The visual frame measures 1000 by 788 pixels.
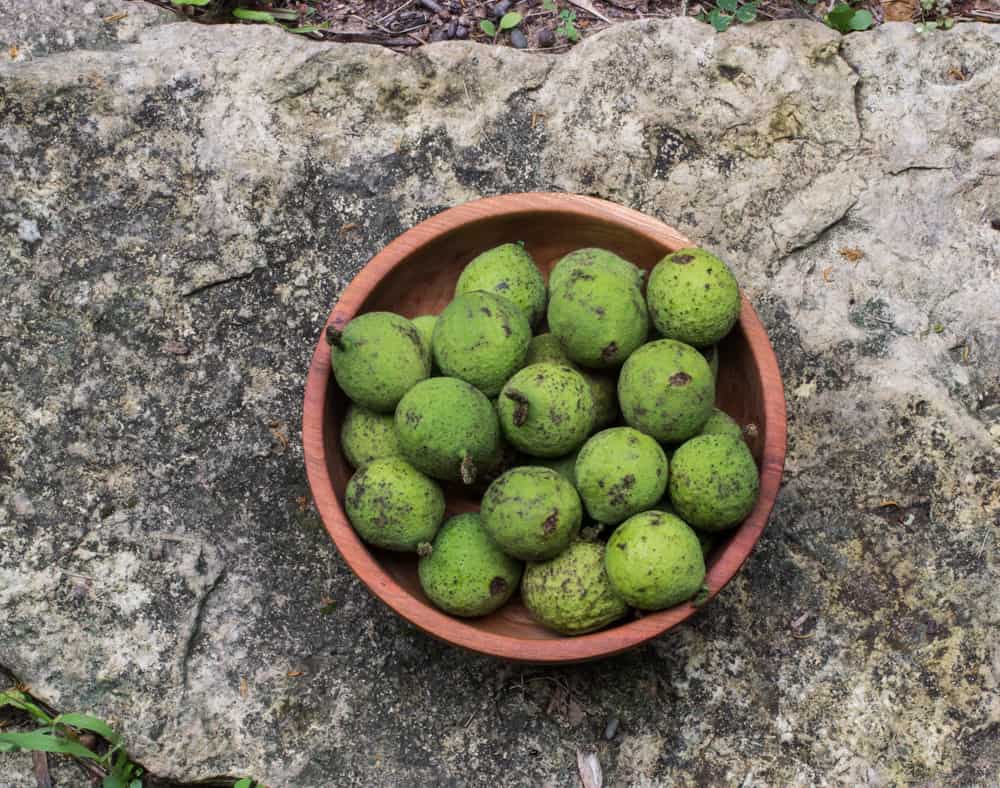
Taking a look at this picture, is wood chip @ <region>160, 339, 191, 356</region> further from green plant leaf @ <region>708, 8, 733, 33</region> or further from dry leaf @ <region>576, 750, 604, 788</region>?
green plant leaf @ <region>708, 8, 733, 33</region>

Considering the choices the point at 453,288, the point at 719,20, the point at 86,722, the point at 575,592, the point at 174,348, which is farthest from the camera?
the point at 719,20

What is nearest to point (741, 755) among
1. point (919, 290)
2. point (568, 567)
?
point (568, 567)

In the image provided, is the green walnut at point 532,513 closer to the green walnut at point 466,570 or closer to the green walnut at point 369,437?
the green walnut at point 466,570

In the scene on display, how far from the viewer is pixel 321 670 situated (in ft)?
10.1

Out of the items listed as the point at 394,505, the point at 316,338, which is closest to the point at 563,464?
the point at 394,505

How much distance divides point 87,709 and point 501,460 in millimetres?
1479

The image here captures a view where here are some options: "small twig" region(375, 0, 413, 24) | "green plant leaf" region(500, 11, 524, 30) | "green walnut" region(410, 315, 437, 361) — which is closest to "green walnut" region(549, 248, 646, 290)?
"green walnut" region(410, 315, 437, 361)

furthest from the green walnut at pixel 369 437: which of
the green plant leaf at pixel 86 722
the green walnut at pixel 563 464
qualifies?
the green plant leaf at pixel 86 722

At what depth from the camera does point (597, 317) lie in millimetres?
2639

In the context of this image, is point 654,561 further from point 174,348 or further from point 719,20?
point 719,20

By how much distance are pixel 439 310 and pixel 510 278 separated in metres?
0.42

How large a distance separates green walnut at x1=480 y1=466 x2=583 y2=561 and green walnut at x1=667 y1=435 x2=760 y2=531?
0.27 m

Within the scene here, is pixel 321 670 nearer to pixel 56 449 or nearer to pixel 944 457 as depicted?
pixel 56 449

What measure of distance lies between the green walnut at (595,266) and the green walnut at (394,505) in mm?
664
